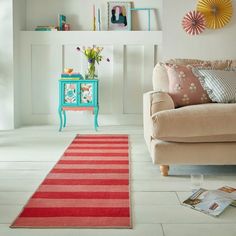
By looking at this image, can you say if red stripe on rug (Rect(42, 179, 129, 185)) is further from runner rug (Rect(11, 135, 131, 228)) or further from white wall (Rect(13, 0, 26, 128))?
white wall (Rect(13, 0, 26, 128))

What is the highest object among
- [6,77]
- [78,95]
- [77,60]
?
[77,60]

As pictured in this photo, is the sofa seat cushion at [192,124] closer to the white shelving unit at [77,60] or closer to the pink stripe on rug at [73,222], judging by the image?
the pink stripe on rug at [73,222]

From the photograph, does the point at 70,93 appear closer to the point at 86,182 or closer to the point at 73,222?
the point at 86,182

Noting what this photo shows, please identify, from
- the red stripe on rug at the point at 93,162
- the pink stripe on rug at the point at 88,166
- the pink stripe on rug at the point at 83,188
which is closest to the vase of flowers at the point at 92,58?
the red stripe on rug at the point at 93,162

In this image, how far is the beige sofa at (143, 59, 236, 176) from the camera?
9.00ft

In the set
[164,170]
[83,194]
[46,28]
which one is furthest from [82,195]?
[46,28]

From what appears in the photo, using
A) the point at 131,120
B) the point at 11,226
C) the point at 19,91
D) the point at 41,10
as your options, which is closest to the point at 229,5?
the point at 131,120

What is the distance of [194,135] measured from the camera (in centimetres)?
276

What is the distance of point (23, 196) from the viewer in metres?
2.39

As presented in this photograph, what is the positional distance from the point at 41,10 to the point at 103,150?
273 cm

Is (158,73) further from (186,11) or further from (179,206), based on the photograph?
(179,206)

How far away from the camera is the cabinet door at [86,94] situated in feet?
16.6

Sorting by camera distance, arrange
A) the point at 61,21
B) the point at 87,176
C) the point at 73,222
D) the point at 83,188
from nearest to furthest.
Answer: the point at 73,222 → the point at 83,188 → the point at 87,176 → the point at 61,21

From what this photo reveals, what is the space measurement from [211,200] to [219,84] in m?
1.26
